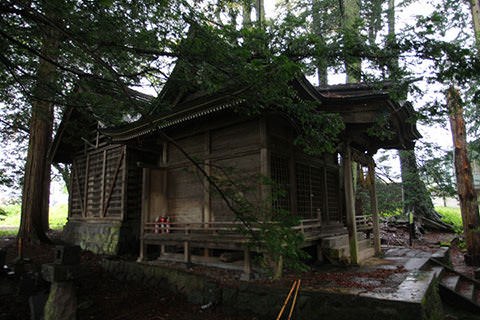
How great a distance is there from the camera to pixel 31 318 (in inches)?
232

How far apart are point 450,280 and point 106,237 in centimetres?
1096

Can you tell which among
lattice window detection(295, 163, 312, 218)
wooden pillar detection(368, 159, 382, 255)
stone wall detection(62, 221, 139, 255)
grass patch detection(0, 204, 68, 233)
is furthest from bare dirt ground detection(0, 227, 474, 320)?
grass patch detection(0, 204, 68, 233)

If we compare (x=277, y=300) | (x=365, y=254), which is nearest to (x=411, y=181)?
(x=365, y=254)

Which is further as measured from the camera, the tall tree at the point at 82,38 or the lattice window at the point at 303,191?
the lattice window at the point at 303,191

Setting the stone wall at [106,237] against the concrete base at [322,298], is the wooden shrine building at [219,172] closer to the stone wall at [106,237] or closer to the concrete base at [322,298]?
the stone wall at [106,237]

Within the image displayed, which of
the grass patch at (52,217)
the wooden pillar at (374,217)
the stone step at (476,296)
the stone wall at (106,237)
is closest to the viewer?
the stone step at (476,296)

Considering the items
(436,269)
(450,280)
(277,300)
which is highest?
(436,269)

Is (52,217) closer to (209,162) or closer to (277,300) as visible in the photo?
(209,162)

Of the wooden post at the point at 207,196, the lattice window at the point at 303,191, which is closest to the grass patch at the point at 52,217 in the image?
the wooden post at the point at 207,196

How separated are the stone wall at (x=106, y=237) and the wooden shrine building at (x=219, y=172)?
38 mm

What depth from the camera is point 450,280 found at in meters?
7.11

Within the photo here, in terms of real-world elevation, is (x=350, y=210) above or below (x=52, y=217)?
above

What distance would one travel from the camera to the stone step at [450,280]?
672 centimetres

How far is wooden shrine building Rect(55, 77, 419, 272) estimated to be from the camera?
7145 millimetres
